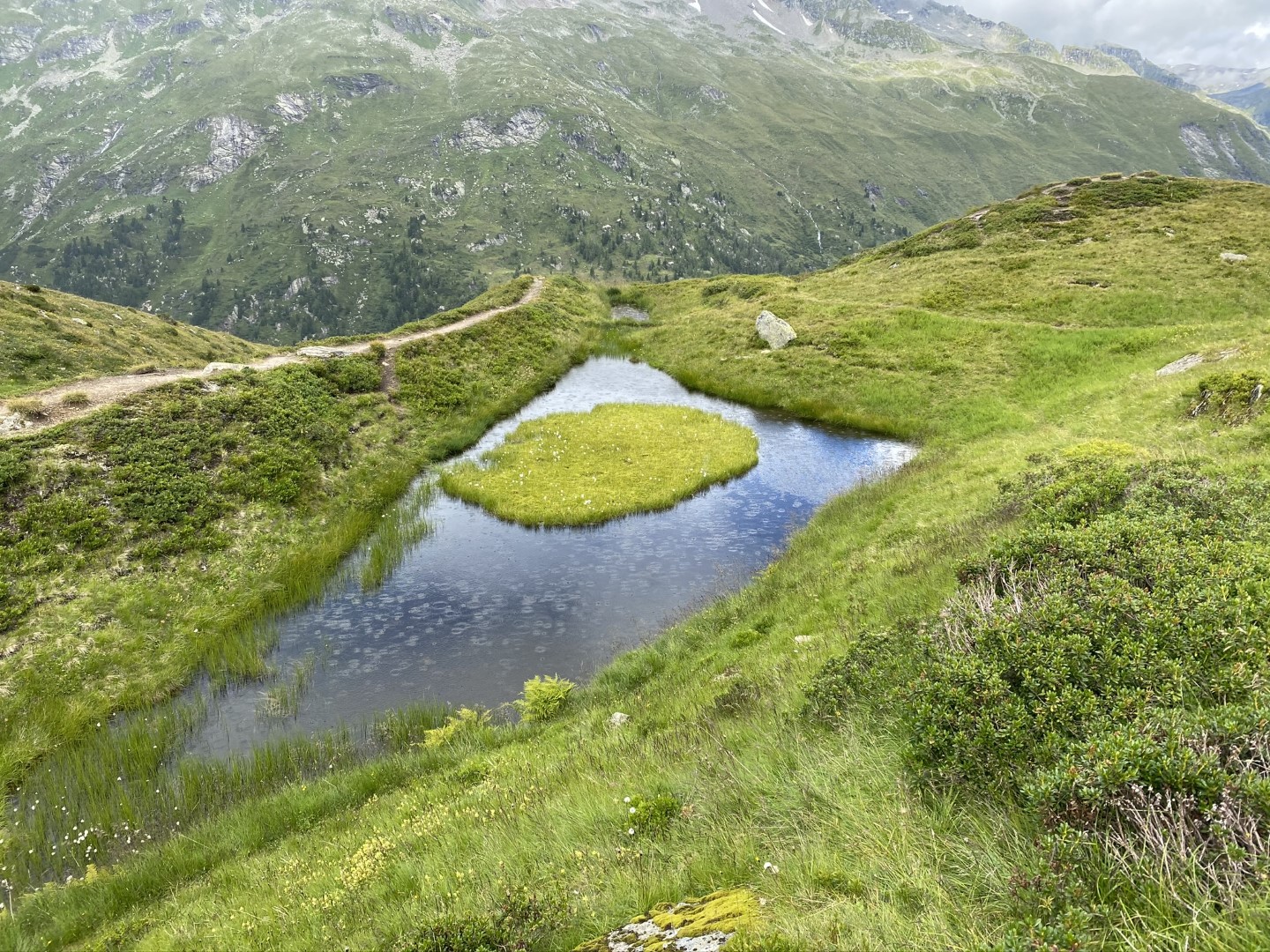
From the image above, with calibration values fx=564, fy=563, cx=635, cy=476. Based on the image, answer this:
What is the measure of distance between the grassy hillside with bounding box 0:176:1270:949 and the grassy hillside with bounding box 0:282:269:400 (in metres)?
26.1

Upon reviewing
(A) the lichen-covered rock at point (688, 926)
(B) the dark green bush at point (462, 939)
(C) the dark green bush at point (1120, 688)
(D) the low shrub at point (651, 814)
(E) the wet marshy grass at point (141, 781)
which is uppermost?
(C) the dark green bush at point (1120, 688)

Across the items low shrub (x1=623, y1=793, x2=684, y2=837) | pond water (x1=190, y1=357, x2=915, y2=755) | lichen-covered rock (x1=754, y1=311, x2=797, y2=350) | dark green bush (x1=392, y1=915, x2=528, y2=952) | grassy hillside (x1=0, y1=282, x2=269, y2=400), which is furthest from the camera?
lichen-covered rock (x1=754, y1=311, x2=797, y2=350)

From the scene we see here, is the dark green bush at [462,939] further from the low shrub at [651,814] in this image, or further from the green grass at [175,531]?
the green grass at [175,531]

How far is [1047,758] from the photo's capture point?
5289mm

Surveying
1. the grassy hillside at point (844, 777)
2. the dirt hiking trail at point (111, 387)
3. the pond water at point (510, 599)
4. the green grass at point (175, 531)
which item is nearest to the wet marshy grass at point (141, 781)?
the grassy hillside at point (844, 777)

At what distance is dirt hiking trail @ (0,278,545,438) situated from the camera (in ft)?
80.0

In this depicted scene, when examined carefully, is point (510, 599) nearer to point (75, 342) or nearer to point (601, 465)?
point (601, 465)

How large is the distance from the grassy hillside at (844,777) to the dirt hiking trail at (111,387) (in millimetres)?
6363

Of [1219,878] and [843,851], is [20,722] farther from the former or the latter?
[1219,878]

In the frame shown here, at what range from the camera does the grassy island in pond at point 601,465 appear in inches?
1109

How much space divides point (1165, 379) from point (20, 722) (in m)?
43.4

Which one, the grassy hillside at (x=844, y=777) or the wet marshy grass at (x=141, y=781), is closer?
the grassy hillside at (x=844, y=777)

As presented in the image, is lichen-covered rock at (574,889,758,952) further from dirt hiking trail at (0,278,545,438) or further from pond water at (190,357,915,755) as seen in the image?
dirt hiking trail at (0,278,545,438)

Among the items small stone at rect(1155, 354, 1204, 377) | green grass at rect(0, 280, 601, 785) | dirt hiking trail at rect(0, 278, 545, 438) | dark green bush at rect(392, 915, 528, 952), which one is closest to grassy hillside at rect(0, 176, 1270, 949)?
dark green bush at rect(392, 915, 528, 952)
